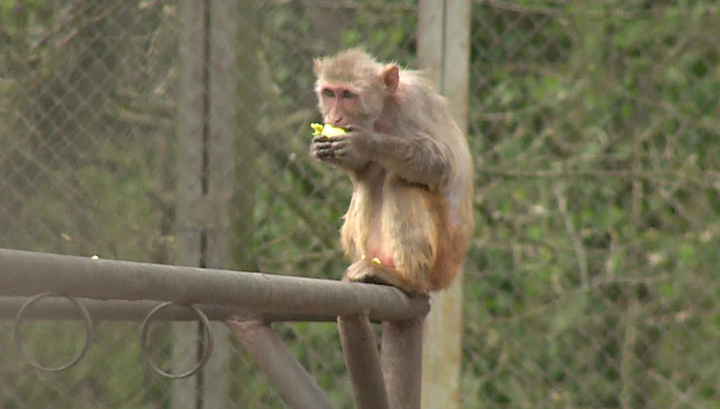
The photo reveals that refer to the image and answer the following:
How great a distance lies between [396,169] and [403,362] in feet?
3.05

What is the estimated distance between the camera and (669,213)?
5844mm

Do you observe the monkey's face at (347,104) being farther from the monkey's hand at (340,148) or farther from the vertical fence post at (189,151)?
the vertical fence post at (189,151)

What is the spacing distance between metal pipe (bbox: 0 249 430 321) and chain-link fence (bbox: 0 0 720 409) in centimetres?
217

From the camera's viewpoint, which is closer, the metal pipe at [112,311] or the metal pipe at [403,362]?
the metal pipe at [112,311]

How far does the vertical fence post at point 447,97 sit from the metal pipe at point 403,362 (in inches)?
46.7

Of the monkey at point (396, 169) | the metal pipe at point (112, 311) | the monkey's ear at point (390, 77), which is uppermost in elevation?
the monkey's ear at point (390, 77)

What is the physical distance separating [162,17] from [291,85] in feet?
2.10

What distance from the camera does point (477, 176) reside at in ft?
18.4

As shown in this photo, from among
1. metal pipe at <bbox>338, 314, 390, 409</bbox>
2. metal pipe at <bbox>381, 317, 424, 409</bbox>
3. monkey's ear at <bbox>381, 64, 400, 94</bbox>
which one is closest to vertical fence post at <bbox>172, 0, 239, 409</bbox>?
monkey's ear at <bbox>381, 64, 400, 94</bbox>

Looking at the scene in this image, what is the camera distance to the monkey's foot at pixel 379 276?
12.4ft

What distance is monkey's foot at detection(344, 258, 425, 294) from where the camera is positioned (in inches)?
149

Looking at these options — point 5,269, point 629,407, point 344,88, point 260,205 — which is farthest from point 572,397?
point 5,269

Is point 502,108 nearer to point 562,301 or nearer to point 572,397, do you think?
point 562,301

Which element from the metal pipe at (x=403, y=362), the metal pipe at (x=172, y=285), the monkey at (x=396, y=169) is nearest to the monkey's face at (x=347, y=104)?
the monkey at (x=396, y=169)
